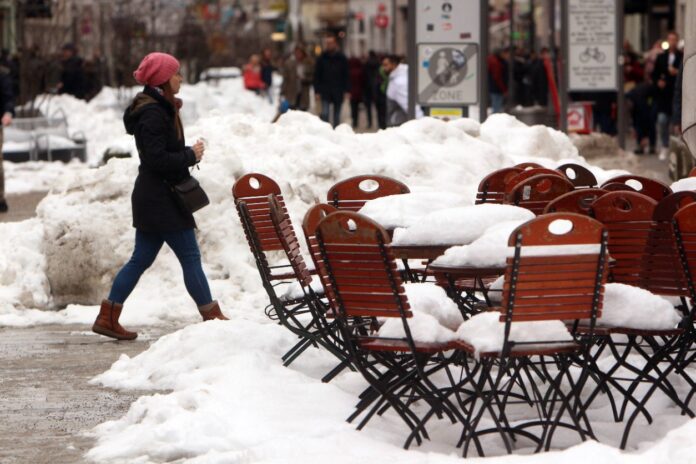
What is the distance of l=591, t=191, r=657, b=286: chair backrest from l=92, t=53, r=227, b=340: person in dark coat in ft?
9.06

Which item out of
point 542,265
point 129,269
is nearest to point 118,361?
point 129,269

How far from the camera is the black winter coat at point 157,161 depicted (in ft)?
33.3

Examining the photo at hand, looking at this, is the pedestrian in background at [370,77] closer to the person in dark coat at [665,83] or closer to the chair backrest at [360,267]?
the person in dark coat at [665,83]

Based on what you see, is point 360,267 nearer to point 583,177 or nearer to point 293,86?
point 583,177

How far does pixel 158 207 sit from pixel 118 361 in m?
1.24

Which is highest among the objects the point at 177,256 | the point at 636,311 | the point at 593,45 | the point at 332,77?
the point at 593,45

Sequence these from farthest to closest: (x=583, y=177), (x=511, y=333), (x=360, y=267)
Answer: (x=583, y=177) < (x=360, y=267) < (x=511, y=333)

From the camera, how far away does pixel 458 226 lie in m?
8.27

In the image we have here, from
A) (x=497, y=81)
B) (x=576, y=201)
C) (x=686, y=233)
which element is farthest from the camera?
(x=497, y=81)

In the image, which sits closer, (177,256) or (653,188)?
(653,188)

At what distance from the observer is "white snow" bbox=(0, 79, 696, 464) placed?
7.12 m

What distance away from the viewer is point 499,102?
125ft

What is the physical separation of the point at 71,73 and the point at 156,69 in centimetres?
2943

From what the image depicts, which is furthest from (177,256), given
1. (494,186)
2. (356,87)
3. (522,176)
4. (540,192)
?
(356,87)
